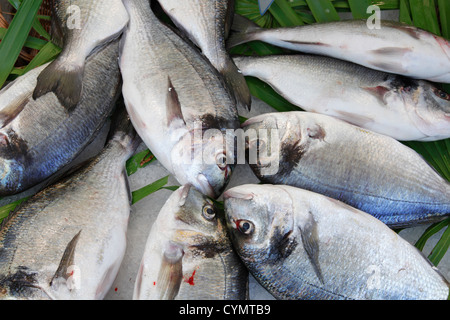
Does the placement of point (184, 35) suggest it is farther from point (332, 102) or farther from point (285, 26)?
point (332, 102)

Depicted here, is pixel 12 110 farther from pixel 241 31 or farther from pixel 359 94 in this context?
pixel 359 94

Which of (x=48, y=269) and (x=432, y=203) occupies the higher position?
(x=48, y=269)

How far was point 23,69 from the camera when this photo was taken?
2029 millimetres

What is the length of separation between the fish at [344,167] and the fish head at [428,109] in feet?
0.60

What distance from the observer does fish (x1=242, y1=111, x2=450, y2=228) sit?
1808 mm

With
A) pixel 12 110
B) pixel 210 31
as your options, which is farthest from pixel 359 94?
pixel 12 110

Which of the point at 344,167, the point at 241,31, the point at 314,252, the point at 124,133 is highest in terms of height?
the point at 241,31

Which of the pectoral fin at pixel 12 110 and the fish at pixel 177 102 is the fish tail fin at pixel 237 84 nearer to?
the fish at pixel 177 102

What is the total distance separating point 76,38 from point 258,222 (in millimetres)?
1062

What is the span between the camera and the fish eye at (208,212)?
1665mm

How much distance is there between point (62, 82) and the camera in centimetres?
172

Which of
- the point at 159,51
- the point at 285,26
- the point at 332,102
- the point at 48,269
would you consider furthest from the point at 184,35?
the point at 48,269

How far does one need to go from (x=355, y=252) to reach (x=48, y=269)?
1.16 metres

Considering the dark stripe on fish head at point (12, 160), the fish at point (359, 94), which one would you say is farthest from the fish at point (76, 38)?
the fish at point (359, 94)
